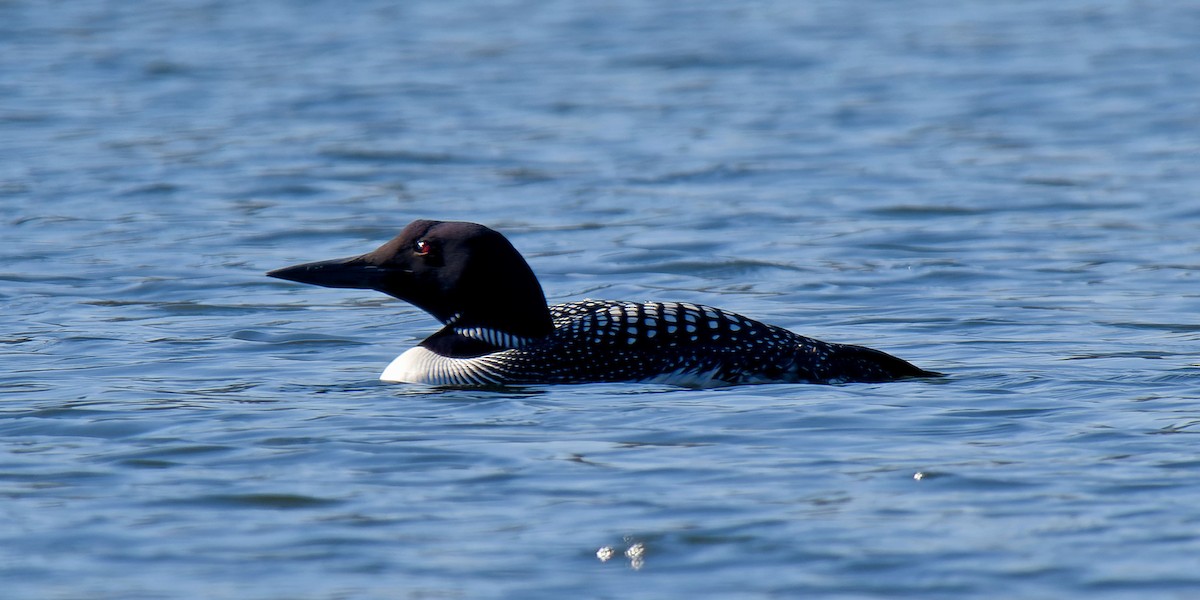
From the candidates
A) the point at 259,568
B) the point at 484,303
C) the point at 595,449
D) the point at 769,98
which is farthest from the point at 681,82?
the point at 259,568

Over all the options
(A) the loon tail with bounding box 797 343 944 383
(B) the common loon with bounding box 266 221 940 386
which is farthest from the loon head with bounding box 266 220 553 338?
(A) the loon tail with bounding box 797 343 944 383

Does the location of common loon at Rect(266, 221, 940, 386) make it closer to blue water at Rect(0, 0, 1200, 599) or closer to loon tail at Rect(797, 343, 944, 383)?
loon tail at Rect(797, 343, 944, 383)

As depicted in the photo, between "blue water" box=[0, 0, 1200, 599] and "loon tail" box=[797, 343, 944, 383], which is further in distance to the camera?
"loon tail" box=[797, 343, 944, 383]

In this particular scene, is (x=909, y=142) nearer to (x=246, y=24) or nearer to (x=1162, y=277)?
(x=1162, y=277)

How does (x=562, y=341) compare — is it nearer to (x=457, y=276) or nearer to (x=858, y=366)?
(x=457, y=276)

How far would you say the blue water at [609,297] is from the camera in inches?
173

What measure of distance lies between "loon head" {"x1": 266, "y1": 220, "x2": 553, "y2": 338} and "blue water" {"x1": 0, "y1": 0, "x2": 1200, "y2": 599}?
27cm

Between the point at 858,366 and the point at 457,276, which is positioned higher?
the point at 457,276

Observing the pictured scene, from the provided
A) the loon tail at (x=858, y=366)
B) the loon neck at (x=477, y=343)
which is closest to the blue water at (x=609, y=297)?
the loon tail at (x=858, y=366)

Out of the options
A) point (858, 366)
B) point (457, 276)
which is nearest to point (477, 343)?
point (457, 276)

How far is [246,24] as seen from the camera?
18.6 m

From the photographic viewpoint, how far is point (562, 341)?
20.6 feet

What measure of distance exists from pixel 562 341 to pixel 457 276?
0.39 m

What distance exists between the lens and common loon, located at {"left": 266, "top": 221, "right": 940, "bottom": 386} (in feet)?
20.4
